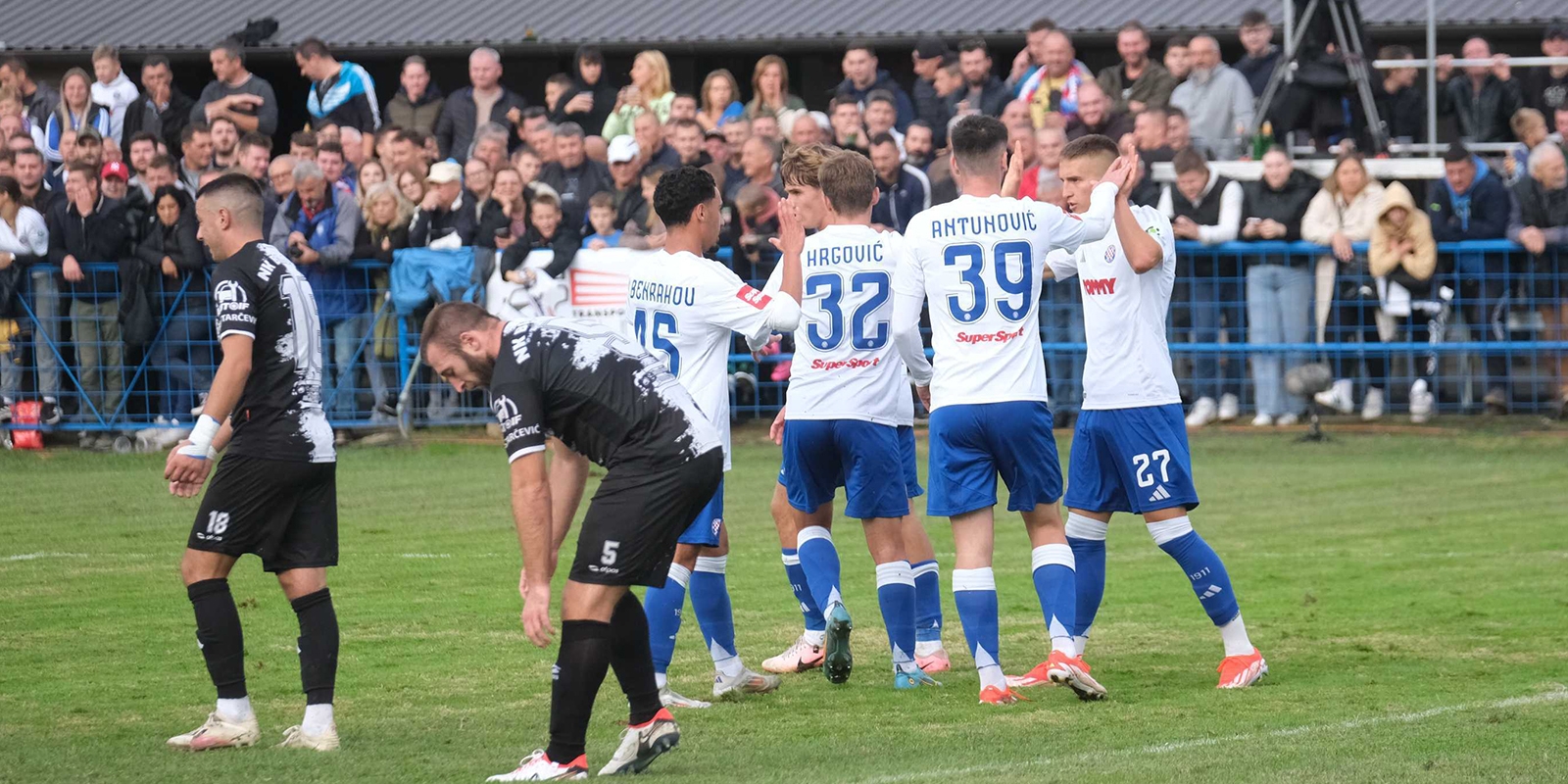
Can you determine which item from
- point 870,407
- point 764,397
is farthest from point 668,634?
point 764,397

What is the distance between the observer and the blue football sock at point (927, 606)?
8.51 metres

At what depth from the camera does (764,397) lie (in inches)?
671

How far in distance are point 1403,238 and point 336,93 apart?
421 inches

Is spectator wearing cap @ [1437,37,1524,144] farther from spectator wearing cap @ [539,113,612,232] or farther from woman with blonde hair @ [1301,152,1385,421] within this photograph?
spectator wearing cap @ [539,113,612,232]

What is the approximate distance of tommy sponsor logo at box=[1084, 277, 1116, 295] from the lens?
819cm

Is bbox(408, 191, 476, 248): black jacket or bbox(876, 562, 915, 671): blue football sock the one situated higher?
bbox(408, 191, 476, 248): black jacket

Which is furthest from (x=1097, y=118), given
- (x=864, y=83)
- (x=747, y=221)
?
(x=747, y=221)

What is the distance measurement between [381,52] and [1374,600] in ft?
52.9

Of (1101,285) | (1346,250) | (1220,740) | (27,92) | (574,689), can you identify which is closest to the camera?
(574,689)

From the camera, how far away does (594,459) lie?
6449 millimetres

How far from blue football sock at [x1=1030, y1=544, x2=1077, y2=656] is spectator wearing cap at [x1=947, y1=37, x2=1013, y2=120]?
10069mm

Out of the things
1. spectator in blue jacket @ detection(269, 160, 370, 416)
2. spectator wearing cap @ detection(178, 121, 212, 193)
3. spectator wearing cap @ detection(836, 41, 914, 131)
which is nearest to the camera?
spectator in blue jacket @ detection(269, 160, 370, 416)

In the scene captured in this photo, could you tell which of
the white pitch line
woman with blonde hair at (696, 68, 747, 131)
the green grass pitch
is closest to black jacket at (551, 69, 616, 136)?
woman with blonde hair at (696, 68, 747, 131)

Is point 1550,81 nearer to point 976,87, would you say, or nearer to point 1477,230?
point 1477,230
